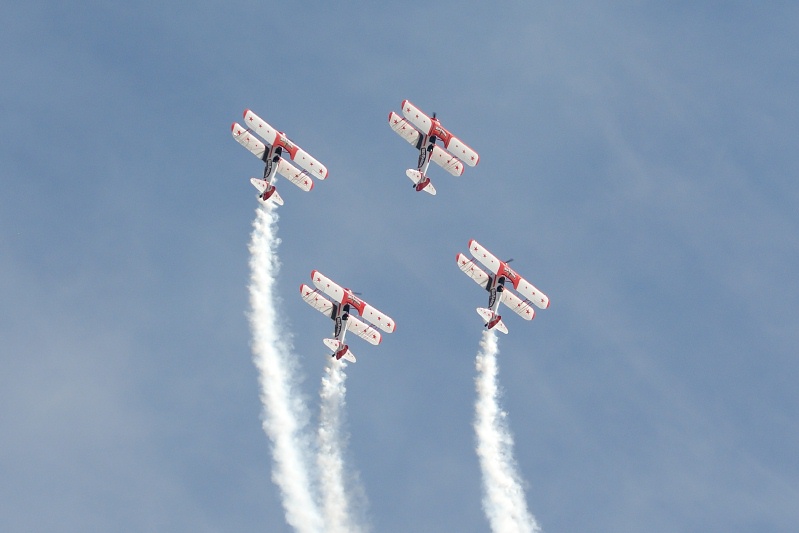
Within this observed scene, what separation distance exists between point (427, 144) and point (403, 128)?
323 centimetres

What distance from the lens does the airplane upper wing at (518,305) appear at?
→ 575ft

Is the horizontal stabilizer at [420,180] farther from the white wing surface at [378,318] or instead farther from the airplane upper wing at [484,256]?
the white wing surface at [378,318]

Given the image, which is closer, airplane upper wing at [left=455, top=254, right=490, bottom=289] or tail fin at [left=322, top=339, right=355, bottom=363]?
tail fin at [left=322, top=339, right=355, bottom=363]

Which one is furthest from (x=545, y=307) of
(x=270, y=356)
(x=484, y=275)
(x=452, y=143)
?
(x=270, y=356)

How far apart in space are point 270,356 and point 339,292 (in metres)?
9.92

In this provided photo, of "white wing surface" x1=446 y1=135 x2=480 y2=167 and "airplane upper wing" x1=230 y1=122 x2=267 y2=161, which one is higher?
"white wing surface" x1=446 y1=135 x2=480 y2=167

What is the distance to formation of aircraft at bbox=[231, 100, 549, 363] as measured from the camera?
6565 inches

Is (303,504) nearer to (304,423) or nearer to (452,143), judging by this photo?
(304,423)

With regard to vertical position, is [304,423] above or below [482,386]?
below

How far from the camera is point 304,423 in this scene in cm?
16650

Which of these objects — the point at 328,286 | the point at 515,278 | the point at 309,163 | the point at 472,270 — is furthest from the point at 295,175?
the point at 515,278

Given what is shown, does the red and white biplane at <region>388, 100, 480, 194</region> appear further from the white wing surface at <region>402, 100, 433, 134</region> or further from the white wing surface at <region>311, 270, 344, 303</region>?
the white wing surface at <region>311, 270, 344, 303</region>

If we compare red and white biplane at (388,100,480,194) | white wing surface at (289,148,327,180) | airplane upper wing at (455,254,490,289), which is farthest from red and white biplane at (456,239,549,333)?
white wing surface at (289,148,327,180)

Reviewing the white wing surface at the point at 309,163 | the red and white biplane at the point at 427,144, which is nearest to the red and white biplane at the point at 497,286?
the red and white biplane at the point at 427,144
